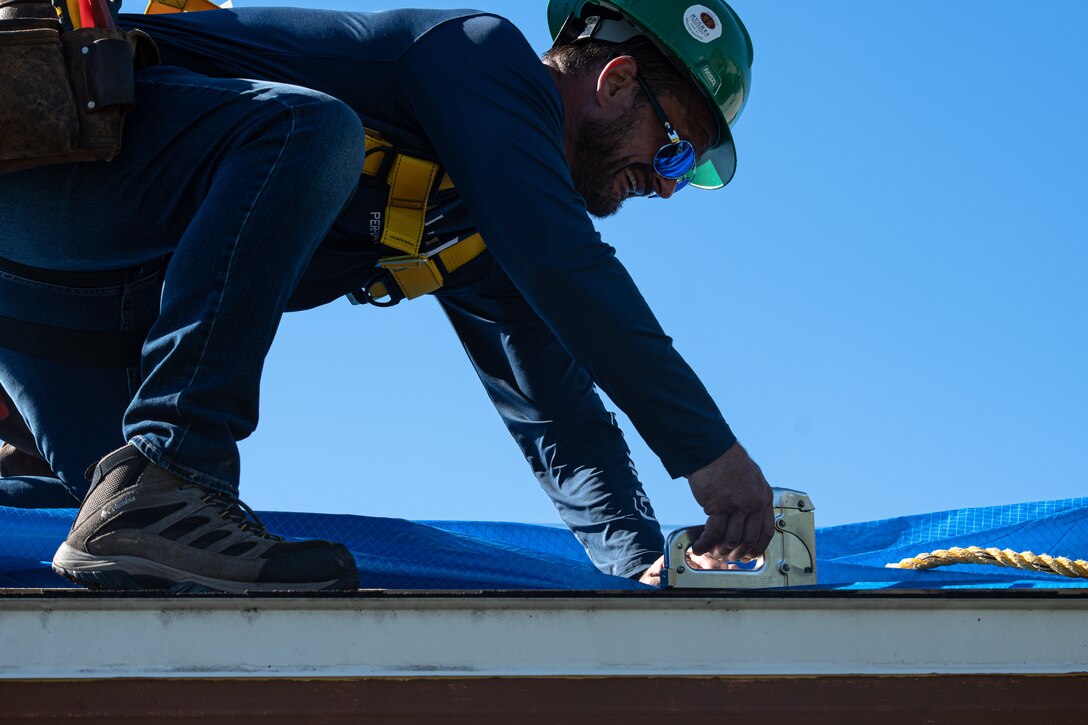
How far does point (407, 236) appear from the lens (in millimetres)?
2312

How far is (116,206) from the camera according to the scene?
1878 mm

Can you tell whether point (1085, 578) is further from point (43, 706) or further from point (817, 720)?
point (43, 706)

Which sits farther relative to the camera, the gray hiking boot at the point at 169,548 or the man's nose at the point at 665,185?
the man's nose at the point at 665,185

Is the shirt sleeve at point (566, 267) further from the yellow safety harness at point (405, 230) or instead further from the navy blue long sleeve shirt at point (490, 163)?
the yellow safety harness at point (405, 230)

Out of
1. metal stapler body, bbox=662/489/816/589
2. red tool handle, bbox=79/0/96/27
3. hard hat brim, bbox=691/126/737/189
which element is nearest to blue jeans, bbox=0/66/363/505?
red tool handle, bbox=79/0/96/27

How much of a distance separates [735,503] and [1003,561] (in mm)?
739

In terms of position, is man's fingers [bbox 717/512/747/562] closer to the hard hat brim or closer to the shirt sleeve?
the shirt sleeve

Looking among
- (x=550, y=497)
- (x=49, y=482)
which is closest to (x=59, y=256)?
(x=49, y=482)

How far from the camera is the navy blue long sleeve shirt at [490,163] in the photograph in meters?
1.90

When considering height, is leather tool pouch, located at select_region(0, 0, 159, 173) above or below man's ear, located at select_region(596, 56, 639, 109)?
below

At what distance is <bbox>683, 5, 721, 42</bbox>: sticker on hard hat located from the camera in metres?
2.60

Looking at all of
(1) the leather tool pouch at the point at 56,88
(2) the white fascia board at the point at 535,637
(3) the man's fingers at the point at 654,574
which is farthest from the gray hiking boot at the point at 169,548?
(3) the man's fingers at the point at 654,574

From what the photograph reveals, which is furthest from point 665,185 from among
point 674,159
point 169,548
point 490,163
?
point 169,548

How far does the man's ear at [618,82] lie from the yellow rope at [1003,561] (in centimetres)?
112
